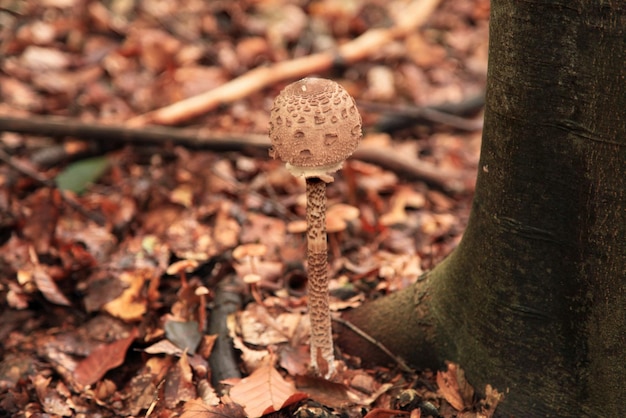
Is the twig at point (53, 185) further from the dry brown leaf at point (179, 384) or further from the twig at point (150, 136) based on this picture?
the dry brown leaf at point (179, 384)

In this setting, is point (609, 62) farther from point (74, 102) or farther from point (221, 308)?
point (74, 102)

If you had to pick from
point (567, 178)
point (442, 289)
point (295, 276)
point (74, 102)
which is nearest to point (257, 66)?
point (74, 102)

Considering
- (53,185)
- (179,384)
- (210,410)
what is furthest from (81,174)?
(210,410)

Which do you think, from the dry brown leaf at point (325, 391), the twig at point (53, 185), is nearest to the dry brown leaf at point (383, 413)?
the dry brown leaf at point (325, 391)

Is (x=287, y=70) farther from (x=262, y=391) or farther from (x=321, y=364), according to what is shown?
(x=262, y=391)

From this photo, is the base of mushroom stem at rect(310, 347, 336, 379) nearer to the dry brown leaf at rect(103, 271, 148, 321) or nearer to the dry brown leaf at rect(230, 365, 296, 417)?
the dry brown leaf at rect(230, 365, 296, 417)

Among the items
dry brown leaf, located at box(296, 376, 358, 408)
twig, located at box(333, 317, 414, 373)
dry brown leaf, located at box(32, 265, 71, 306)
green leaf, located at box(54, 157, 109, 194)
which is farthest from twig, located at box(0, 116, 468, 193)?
dry brown leaf, located at box(296, 376, 358, 408)
